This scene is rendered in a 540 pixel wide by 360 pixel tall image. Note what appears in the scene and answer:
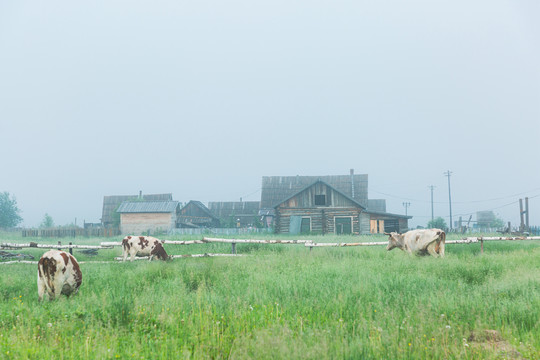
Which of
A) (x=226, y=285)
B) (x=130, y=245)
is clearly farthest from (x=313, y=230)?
(x=226, y=285)

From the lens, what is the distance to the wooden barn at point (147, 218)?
1636 inches

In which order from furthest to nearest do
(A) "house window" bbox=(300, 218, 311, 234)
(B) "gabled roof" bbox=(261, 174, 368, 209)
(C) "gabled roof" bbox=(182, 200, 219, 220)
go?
(C) "gabled roof" bbox=(182, 200, 219, 220)
(B) "gabled roof" bbox=(261, 174, 368, 209)
(A) "house window" bbox=(300, 218, 311, 234)

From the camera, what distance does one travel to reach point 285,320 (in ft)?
18.3

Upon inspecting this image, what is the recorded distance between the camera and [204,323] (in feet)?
17.6

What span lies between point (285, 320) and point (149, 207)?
128 feet

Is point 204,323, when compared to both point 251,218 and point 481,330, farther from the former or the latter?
point 251,218

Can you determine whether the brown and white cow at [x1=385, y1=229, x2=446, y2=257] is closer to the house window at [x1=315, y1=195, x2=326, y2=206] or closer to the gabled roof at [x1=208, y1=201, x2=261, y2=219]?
the house window at [x1=315, y1=195, x2=326, y2=206]

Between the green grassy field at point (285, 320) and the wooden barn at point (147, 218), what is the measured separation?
1297 inches

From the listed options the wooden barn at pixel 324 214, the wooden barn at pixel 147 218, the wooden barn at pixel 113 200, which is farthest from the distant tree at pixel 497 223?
the wooden barn at pixel 147 218

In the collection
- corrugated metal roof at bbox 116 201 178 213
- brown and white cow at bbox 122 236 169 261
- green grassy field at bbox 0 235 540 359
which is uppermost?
corrugated metal roof at bbox 116 201 178 213

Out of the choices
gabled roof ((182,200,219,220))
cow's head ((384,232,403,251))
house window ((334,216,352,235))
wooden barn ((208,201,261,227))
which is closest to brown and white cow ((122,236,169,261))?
cow's head ((384,232,403,251))

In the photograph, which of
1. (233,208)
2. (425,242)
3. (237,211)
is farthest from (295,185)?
(425,242)

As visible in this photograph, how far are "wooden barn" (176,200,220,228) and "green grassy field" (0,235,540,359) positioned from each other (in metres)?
39.5

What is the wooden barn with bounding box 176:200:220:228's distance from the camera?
48469 millimetres
